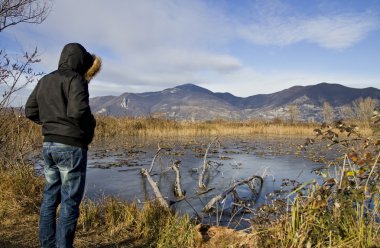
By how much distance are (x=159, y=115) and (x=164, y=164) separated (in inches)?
584

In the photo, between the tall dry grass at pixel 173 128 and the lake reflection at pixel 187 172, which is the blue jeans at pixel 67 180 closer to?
the lake reflection at pixel 187 172

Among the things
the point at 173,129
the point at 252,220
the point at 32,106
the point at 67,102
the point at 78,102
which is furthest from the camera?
the point at 173,129

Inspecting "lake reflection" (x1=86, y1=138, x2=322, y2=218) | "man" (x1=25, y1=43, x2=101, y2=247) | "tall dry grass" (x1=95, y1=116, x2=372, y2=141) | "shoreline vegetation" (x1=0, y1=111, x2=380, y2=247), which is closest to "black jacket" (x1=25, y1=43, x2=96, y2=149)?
"man" (x1=25, y1=43, x2=101, y2=247)

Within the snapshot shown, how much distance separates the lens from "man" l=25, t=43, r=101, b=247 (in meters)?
3.06

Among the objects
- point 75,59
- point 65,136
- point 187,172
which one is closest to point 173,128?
point 187,172

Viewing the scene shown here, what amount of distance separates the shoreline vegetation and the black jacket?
5.40 ft

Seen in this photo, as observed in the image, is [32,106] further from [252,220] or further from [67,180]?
[252,220]

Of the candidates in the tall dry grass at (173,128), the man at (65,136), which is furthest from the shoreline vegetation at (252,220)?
the tall dry grass at (173,128)

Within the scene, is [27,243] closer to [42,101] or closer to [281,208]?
[42,101]

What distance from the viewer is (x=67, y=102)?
3127mm

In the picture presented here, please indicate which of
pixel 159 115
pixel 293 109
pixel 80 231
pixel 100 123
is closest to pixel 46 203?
pixel 80 231

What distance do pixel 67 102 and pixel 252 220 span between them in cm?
222

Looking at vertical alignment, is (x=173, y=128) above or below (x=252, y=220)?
above

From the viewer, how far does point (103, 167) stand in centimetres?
1077
